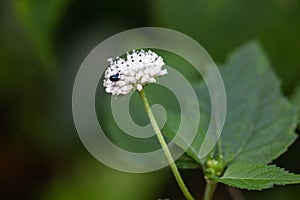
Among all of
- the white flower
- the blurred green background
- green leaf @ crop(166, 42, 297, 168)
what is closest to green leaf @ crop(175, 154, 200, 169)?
green leaf @ crop(166, 42, 297, 168)

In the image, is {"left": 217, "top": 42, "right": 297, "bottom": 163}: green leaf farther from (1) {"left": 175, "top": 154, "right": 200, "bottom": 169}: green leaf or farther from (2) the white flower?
(2) the white flower

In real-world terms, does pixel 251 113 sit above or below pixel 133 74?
below

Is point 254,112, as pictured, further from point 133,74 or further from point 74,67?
point 74,67

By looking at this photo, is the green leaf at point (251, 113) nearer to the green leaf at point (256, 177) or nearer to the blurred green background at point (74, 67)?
the green leaf at point (256, 177)

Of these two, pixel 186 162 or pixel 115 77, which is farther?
pixel 186 162

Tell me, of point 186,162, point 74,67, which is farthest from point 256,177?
point 74,67

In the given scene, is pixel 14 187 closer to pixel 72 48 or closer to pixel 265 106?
pixel 72 48
